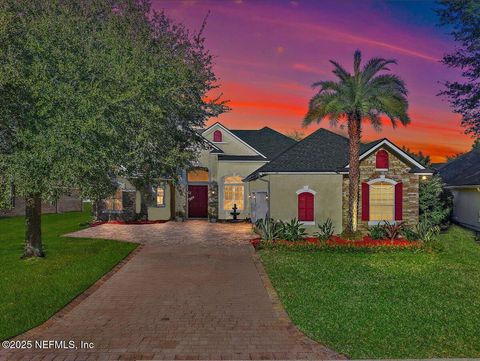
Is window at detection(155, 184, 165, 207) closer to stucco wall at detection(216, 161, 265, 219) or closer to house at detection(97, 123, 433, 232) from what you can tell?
stucco wall at detection(216, 161, 265, 219)

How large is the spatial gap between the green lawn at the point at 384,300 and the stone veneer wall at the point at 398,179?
582cm

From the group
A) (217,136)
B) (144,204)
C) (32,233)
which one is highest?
(217,136)

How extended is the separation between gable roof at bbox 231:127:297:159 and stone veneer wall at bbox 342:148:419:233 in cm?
1057

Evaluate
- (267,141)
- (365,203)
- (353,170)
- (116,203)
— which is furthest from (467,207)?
(116,203)

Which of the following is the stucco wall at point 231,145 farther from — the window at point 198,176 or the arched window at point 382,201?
the arched window at point 382,201

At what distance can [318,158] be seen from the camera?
76.4ft

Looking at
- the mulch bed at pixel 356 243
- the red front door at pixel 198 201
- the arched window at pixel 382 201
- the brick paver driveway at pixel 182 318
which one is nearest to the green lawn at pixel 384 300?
the brick paver driveway at pixel 182 318

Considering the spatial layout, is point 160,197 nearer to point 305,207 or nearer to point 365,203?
point 305,207

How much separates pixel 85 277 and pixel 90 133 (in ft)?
14.2

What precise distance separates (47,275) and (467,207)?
1087 inches

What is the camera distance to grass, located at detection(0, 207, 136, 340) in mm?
8656

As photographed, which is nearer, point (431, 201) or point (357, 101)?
point (357, 101)

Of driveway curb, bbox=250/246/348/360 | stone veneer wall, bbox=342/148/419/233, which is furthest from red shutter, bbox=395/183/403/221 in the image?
driveway curb, bbox=250/246/348/360

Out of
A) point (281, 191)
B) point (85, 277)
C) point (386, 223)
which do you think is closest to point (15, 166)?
point (85, 277)
